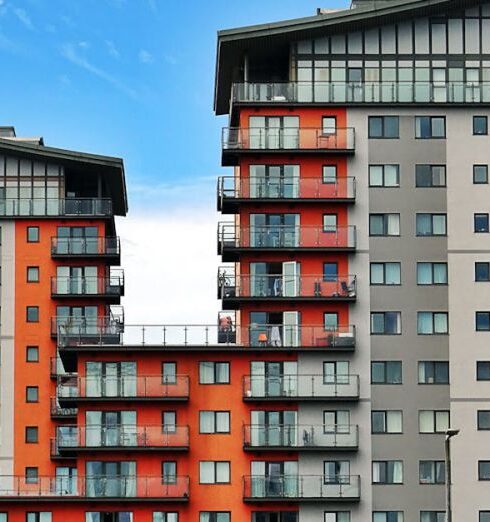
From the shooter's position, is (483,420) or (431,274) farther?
(431,274)

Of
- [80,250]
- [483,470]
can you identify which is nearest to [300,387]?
[483,470]

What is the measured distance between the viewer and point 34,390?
428ft

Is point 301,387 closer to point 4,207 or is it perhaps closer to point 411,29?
point 411,29

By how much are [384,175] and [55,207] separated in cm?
2711

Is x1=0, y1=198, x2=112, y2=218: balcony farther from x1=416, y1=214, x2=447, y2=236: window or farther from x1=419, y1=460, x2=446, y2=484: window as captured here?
x1=419, y1=460, x2=446, y2=484: window

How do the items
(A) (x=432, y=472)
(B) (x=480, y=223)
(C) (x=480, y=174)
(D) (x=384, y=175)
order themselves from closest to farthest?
(A) (x=432, y=472) → (B) (x=480, y=223) → (C) (x=480, y=174) → (D) (x=384, y=175)

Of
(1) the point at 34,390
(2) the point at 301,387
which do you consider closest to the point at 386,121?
(2) the point at 301,387

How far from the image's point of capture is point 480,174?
11075 cm

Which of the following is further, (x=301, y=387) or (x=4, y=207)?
(x=4, y=207)

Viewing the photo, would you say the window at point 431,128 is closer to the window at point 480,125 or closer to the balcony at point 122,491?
the window at point 480,125

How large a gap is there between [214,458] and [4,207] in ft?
95.0

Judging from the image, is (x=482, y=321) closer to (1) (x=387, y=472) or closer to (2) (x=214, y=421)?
(1) (x=387, y=472)

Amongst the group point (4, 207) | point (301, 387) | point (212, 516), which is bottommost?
point (212, 516)

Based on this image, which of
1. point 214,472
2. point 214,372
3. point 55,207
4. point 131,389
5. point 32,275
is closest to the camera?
point 214,472
